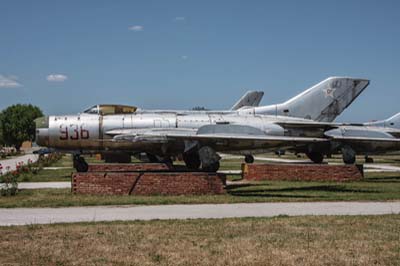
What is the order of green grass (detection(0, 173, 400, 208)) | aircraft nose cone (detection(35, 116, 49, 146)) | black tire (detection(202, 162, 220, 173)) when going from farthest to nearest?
aircraft nose cone (detection(35, 116, 49, 146)) < black tire (detection(202, 162, 220, 173)) < green grass (detection(0, 173, 400, 208))

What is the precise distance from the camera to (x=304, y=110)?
22.4m

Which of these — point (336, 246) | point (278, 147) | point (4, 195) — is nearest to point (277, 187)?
point (278, 147)

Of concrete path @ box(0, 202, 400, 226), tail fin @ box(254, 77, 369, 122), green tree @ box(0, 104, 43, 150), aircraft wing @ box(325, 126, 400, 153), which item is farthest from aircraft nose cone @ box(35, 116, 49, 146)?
green tree @ box(0, 104, 43, 150)

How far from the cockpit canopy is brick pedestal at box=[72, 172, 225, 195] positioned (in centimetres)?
422

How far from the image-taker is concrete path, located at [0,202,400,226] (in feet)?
37.1

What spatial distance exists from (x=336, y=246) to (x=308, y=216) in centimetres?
320

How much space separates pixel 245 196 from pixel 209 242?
24.2ft

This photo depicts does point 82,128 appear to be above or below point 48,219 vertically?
above

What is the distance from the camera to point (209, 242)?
8.56 m

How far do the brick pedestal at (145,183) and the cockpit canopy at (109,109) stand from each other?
4.22 metres

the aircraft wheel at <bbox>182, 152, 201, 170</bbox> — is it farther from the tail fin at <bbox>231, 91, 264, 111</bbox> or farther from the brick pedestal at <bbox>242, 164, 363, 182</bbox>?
the tail fin at <bbox>231, 91, 264, 111</bbox>

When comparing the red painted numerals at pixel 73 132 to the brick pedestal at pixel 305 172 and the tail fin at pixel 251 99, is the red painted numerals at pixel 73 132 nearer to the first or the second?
the brick pedestal at pixel 305 172

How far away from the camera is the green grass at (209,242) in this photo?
743 cm

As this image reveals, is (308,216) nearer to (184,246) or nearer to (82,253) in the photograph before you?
(184,246)
